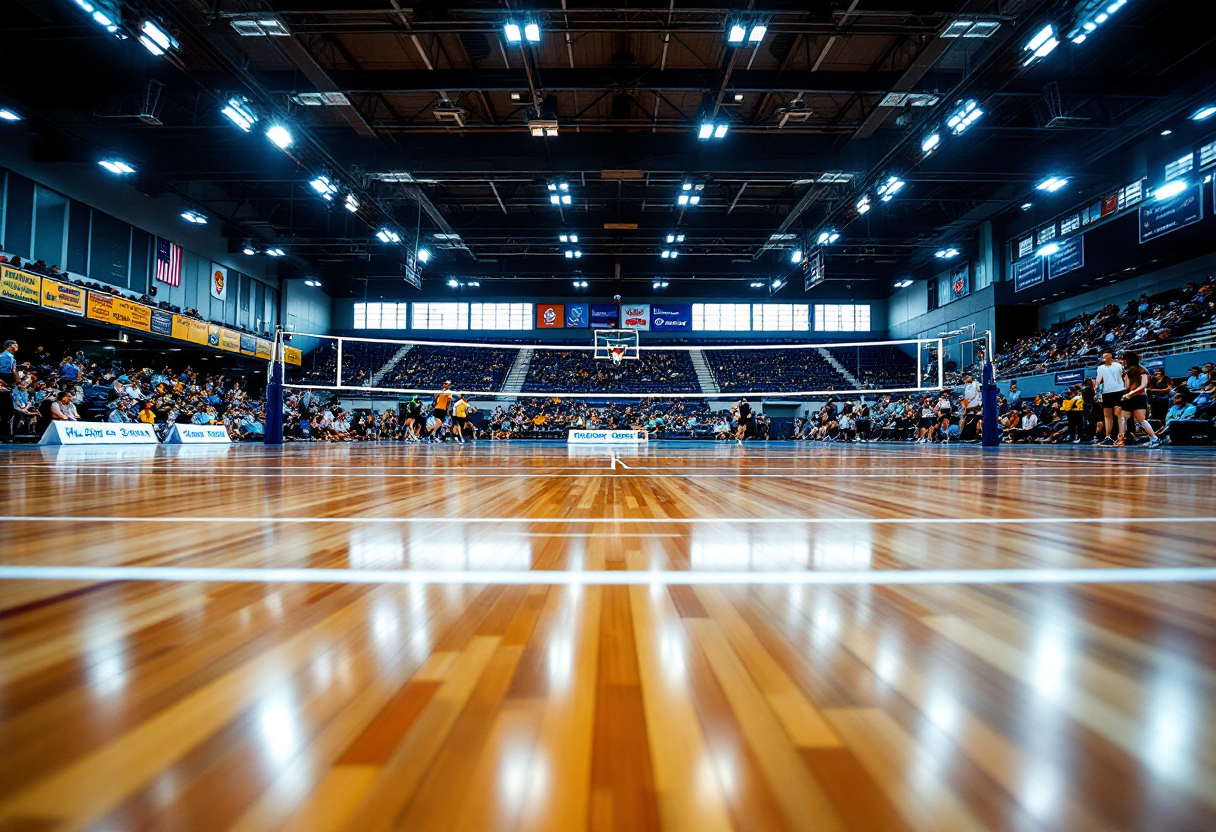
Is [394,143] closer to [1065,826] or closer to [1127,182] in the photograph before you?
[1065,826]

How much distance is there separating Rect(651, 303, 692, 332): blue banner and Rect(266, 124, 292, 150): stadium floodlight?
72.1ft

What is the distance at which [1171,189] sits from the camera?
51.3ft

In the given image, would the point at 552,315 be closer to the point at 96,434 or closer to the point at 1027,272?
the point at 1027,272

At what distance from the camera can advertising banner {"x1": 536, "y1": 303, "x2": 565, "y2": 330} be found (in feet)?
105

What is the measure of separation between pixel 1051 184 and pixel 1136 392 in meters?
10.8

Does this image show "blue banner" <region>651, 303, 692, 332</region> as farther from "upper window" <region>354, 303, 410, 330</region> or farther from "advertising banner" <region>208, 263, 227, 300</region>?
"advertising banner" <region>208, 263, 227, 300</region>

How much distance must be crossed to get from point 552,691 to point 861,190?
1715 cm

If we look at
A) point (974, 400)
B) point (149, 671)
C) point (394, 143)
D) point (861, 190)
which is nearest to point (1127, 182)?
point (861, 190)

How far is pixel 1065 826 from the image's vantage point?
0.48 m

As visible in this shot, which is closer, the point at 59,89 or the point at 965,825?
the point at 965,825

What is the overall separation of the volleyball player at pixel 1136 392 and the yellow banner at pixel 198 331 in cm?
2420

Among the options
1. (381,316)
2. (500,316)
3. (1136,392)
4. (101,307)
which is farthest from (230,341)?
(1136,392)

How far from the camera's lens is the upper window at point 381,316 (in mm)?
32562

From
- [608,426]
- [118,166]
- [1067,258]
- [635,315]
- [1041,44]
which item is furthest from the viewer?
[635,315]
